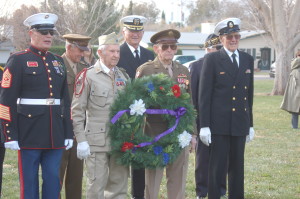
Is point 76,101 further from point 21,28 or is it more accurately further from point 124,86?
point 21,28

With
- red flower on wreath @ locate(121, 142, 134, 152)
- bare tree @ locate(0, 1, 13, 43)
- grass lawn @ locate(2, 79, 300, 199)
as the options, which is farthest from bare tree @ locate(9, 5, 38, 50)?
red flower on wreath @ locate(121, 142, 134, 152)

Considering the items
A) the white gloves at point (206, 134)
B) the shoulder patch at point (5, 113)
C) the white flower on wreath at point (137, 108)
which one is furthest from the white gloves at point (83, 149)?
the white gloves at point (206, 134)

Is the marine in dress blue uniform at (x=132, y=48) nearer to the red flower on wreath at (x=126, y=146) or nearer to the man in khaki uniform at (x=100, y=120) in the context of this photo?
the man in khaki uniform at (x=100, y=120)

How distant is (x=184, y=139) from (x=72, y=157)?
149cm

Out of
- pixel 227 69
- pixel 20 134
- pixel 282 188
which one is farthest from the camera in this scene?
pixel 282 188

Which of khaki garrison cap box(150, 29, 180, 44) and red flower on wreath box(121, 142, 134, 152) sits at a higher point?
khaki garrison cap box(150, 29, 180, 44)

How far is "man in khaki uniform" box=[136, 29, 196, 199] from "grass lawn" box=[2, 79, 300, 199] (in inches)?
50.2

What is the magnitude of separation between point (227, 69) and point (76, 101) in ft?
6.16

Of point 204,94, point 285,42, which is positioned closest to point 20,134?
point 204,94

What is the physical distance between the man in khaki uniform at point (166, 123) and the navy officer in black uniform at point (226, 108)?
27cm

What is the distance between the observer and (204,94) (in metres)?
6.48

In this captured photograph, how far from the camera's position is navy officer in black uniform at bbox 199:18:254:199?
6438 mm

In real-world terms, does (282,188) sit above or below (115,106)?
below

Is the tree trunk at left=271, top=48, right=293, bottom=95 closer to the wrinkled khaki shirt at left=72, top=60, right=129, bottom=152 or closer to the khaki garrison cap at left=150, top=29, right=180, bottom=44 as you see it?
the khaki garrison cap at left=150, top=29, right=180, bottom=44
